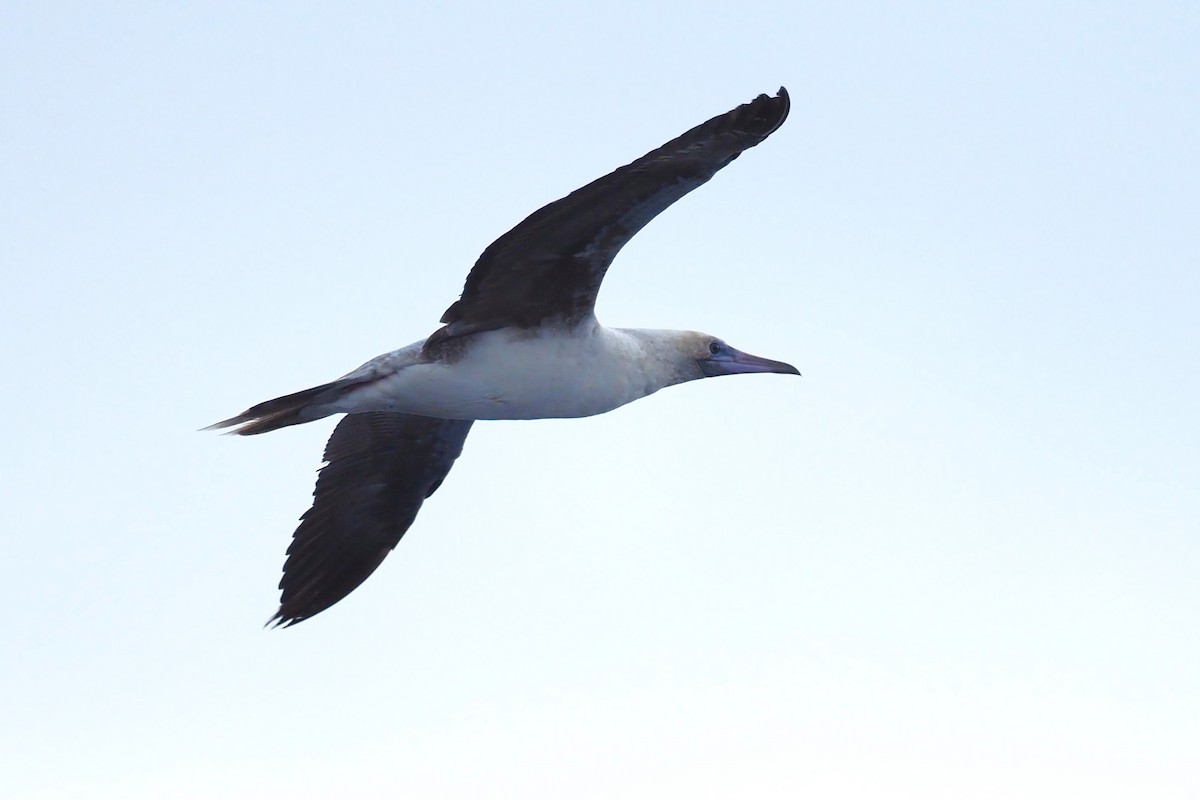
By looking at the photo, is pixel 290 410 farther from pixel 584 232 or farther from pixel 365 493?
pixel 365 493

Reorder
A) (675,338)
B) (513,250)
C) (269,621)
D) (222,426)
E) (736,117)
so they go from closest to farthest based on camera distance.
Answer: (736,117) → (513,250) → (222,426) → (675,338) → (269,621)

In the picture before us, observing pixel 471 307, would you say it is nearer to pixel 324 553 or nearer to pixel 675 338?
pixel 675 338

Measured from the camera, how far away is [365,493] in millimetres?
11891

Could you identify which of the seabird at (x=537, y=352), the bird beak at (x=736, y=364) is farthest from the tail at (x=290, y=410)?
the bird beak at (x=736, y=364)

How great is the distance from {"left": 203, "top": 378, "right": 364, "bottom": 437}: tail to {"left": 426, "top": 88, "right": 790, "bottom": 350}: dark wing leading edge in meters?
0.72

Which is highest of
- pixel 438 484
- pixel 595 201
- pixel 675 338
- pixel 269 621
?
pixel 595 201

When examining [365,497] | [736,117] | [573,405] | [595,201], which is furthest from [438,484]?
[736,117]

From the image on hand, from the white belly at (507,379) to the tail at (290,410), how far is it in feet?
0.37

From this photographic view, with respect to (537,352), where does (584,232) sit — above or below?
above

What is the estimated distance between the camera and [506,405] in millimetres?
9781

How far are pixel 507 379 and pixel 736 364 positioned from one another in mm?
2134

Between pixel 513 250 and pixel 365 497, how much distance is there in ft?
12.0

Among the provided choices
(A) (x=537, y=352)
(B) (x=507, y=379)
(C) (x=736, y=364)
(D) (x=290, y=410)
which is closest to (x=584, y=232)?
(A) (x=537, y=352)

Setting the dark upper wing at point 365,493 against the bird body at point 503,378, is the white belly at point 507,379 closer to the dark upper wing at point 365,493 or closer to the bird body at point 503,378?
the bird body at point 503,378
